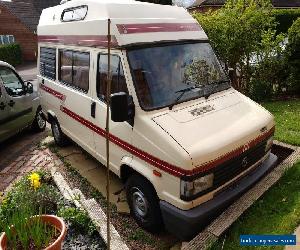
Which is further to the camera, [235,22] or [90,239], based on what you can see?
[235,22]

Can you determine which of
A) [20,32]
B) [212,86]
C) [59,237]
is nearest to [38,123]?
[212,86]

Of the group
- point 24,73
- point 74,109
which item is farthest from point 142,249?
point 24,73

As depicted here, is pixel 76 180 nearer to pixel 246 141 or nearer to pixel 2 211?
pixel 2 211

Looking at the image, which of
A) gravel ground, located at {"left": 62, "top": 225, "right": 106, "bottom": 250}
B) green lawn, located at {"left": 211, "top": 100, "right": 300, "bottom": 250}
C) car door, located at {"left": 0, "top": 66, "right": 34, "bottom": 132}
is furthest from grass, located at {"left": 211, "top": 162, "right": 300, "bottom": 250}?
car door, located at {"left": 0, "top": 66, "right": 34, "bottom": 132}

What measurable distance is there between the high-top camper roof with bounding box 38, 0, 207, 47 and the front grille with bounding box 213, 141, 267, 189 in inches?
76.8

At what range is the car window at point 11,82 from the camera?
308 inches

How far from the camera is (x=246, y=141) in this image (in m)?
4.31

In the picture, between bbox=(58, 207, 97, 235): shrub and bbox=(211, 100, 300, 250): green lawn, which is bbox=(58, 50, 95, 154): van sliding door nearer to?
bbox=(58, 207, 97, 235): shrub

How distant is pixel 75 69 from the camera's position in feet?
19.9

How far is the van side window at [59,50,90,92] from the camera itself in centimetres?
559

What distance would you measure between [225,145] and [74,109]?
317 centimetres

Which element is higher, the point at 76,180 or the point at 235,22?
the point at 235,22

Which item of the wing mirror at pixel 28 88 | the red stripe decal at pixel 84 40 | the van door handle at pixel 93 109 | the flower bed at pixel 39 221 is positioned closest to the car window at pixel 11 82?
the wing mirror at pixel 28 88

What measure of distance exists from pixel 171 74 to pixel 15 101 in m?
4.77
